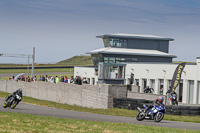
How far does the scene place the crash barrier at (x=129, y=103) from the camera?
31.1 m

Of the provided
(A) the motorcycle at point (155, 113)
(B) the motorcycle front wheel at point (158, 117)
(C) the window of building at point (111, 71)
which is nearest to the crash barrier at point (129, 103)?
(A) the motorcycle at point (155, 113)

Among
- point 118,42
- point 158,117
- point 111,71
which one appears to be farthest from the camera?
point 118,42

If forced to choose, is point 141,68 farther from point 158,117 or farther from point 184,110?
point 158,117

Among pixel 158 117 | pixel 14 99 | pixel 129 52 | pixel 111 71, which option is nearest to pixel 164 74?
pixel 111 71

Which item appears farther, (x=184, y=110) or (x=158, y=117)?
(x=184, y=110)

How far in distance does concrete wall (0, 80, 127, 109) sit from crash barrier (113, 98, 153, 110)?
1391 millimetres

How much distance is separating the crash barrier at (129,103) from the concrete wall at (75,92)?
4.56 ft

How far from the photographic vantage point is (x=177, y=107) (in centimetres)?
2852

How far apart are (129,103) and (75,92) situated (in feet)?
46.0

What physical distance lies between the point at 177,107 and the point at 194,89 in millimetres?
16357

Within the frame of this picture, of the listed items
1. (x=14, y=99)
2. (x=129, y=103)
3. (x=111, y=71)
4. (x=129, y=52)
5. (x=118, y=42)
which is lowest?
(x=129, y=103)

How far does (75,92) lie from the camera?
45.7 meters

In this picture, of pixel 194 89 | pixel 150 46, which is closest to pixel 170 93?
pixel 194 89

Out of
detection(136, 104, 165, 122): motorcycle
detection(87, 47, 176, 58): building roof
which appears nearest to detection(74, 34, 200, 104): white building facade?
detection(87, 47, 176, 58): building roof
